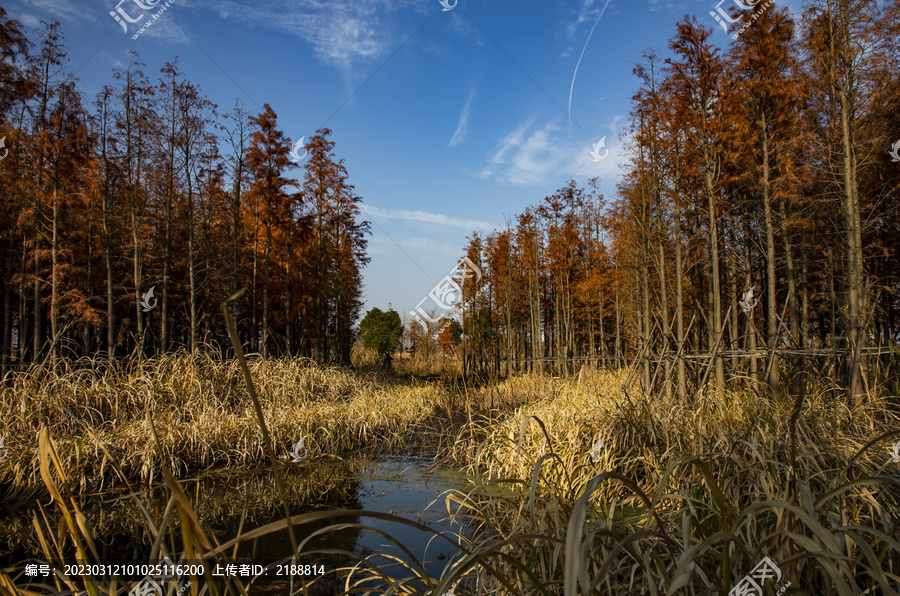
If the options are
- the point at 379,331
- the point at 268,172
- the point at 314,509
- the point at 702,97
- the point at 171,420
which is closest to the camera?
the point at 314,509

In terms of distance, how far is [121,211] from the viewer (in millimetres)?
11375

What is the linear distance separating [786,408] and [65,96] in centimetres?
1327

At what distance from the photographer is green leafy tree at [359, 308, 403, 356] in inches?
842

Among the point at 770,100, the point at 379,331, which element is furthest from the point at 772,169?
the point at 379,331

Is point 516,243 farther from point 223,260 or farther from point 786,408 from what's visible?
point 786,408

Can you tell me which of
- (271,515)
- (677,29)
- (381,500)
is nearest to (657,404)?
(381,500)

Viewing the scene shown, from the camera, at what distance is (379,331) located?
21.4 m

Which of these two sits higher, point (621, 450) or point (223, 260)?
point (223, 260)

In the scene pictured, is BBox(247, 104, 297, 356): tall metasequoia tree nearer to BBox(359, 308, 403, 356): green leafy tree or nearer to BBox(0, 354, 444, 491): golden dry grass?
BBox(0, 354, 444, 491): golden dry grass

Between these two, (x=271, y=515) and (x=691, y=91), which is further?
(x=691, y=91)

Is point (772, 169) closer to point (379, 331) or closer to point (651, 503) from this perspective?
point (651, 503)

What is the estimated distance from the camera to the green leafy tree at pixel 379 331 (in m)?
21.4

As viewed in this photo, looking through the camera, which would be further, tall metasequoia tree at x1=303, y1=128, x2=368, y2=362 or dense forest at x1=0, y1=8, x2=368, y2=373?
tall metasequoia tree at x1=303, y1=128, x2=368, y2=362

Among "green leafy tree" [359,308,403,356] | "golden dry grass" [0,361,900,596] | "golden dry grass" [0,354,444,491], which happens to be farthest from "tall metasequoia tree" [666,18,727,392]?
"green leafy tree" [359,308,403,356]
